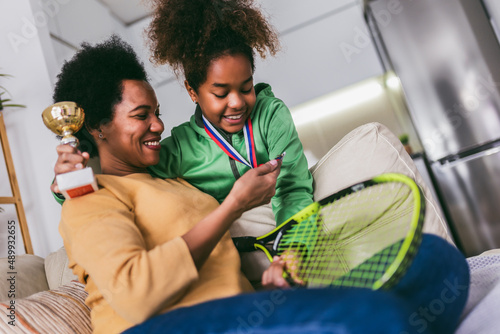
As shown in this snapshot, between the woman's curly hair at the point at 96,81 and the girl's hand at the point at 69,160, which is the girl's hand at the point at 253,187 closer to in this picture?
the girl's hand at the point at 69,160

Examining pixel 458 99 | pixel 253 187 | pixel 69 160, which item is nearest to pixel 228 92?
pixel 253 187

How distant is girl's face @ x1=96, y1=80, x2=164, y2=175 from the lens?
1.11 m

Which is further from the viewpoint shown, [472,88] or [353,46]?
[353,46]

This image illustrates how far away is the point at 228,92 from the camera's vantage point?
1228 millimetres

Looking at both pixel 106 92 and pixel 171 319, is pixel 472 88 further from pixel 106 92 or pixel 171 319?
pixel 171 319

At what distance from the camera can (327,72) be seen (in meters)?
3.61

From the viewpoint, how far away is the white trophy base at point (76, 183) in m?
0.80

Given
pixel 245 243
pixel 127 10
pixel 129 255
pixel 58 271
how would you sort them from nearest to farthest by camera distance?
1. pixel 129 255
2. pixel 245 243
3. pixel 58 271
4. pixel 127 10

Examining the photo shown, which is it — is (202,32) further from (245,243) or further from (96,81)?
(245,243)

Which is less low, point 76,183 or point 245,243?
point 76,183

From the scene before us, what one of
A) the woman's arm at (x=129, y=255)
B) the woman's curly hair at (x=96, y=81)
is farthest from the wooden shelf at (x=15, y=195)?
the woman's arm at (x=129, y=255)

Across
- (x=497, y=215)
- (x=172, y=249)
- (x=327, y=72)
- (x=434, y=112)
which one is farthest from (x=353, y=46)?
(x=172, y=249)

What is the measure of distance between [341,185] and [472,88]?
2151mm

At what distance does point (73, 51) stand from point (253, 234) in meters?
2.14
